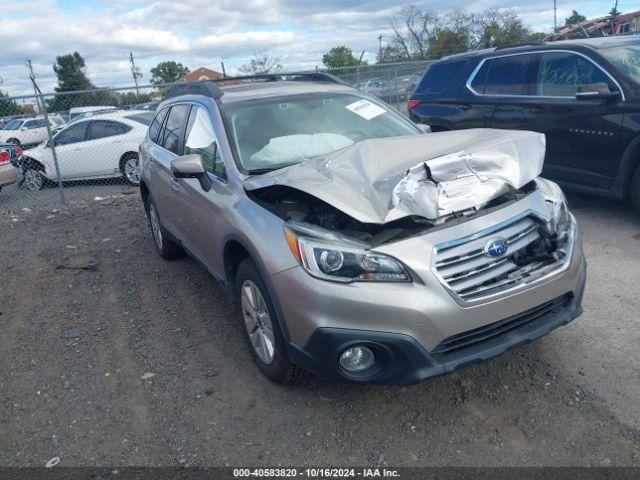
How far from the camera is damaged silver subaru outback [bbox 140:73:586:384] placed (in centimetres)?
271

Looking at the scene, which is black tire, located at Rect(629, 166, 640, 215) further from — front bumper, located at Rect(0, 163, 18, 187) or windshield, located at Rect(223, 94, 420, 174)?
front bumper, located at Rect(0, 163, 18, 187)

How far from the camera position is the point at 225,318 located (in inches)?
180

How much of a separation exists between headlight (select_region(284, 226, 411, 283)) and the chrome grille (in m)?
0.23

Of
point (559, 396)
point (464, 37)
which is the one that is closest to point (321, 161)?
point (559, 396)

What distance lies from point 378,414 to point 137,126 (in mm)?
10013

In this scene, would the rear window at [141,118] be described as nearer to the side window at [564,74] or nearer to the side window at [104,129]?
the side window at [104,129]

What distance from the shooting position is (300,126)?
13.8 feet

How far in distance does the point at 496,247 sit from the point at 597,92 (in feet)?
11.8

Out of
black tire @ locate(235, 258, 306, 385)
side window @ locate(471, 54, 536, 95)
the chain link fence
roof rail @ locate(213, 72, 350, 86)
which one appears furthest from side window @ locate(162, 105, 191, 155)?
the chain link fence

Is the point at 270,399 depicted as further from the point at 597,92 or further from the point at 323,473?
the point at 597,92

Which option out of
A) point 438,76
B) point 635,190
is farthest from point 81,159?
point 635,190

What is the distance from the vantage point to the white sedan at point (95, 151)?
37.9ft

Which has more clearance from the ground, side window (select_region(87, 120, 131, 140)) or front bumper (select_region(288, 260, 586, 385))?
side window (select_region(87, 120, 131, 140))

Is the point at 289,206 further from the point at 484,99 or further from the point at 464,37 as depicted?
the point at 464,37
